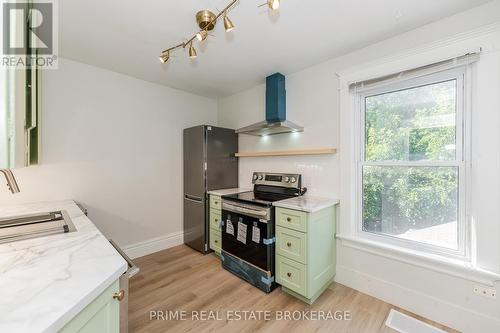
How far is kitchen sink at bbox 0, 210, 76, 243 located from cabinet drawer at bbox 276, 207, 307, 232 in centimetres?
158

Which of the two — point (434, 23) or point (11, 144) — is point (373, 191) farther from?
point (11, 144)

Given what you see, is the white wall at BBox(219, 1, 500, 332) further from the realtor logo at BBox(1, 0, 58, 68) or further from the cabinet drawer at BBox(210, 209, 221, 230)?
the realtor logo at BBox(1, 0, 58, 68)

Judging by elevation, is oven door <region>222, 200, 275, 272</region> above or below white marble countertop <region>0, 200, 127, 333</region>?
below

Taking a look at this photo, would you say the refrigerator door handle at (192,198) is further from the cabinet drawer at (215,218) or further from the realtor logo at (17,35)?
the realtor logo at (17,35)

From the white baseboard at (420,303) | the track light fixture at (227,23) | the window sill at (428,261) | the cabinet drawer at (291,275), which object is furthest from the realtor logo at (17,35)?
the white baseboard at (420,303)

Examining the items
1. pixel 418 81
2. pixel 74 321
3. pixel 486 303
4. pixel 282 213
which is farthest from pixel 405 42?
pixel 74 321

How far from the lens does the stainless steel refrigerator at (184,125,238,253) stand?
2.96 meters

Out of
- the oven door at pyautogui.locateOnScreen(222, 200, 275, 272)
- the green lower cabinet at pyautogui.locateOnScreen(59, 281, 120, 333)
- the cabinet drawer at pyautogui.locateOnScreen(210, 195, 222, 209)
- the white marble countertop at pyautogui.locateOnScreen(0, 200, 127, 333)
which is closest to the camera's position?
the white marble countertop at pyautogui.locateOnScreen(0, 200, 127, 333)

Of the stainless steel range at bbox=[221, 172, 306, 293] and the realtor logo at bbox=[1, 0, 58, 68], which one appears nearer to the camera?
the realtor logo at bbox=[1, 0, 58, 68]

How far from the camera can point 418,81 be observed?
6.21 ft

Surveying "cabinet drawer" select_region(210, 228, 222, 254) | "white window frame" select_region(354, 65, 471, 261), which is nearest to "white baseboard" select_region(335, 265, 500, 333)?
"white window frame" select_region(354, 65, 471, 261)

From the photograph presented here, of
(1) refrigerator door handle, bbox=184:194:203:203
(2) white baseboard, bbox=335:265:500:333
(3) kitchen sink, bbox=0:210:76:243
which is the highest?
(3) kitchen sink, bbox=0:210:76:243

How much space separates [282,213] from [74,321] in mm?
1647

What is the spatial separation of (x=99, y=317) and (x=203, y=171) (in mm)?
2205
